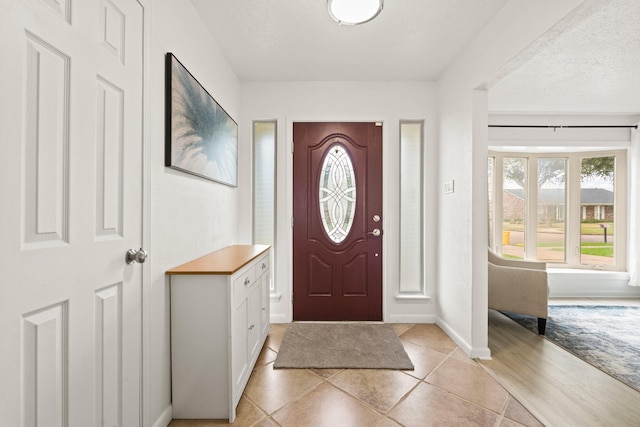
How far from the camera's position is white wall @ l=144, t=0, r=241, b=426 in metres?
1.46

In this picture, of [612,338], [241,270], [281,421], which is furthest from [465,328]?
[241,270]

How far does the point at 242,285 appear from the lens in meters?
1.80

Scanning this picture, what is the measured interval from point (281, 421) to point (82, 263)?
1.30m

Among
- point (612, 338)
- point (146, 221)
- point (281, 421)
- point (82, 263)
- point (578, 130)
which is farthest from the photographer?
point (578, 130)

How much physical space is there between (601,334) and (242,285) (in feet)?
10.9

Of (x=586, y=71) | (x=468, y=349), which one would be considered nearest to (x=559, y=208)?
(x=586, y=71)

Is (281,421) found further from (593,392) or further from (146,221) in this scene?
(593,392)

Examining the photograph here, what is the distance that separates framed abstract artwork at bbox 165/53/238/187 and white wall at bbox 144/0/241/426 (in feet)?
0.15

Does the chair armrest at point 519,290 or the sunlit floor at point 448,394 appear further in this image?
the chair armrest at point 519,290

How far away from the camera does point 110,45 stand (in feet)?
3.90

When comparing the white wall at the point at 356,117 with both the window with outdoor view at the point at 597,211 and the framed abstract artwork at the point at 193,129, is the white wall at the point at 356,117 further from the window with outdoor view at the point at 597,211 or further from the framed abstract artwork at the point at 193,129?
the window with outdoor view at the point at 597,211

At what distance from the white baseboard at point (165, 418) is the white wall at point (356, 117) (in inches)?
58.5

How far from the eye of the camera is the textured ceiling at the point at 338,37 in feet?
6.48

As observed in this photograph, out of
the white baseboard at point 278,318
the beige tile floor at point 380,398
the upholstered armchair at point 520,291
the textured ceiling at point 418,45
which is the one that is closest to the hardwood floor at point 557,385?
the beige tile floor at point 380,398
